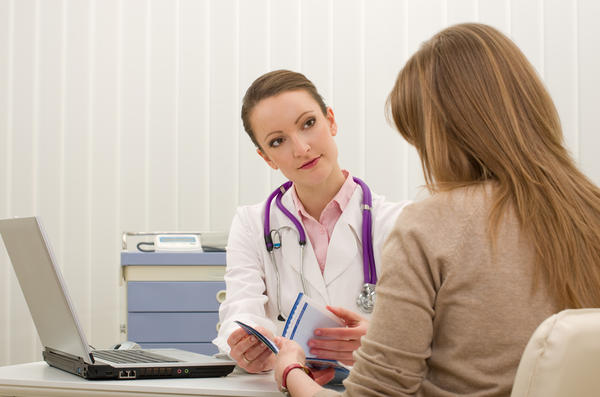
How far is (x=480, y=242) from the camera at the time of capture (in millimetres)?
847

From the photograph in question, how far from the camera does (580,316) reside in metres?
0.65

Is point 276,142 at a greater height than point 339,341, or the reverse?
point 276,142

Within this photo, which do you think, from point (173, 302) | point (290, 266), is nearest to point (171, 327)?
point (173, 302)

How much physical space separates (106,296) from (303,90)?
6.25 feet

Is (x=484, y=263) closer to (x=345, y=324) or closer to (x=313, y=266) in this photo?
(x=345, y=324)

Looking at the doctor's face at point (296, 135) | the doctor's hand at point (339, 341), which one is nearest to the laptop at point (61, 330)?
the doctor's hand at point (339, 341)

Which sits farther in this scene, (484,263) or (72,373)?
(72,373)

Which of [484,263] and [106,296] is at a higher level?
[484,263]

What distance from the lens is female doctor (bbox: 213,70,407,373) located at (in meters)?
1.71

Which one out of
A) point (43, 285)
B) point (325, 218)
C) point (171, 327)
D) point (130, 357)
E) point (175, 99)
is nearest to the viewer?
point (43, 285)

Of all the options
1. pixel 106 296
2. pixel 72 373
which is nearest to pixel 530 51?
pixel 106 296

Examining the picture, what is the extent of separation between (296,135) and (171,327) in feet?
3.78

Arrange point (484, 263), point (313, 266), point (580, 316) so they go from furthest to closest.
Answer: point (313, 266), point (484, 263), point (580, 316)

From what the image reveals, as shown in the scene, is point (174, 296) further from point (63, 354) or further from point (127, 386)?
point (127, 386)
